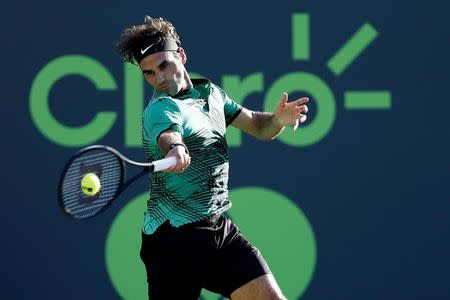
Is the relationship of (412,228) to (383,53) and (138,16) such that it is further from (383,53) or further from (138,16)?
(138,16)

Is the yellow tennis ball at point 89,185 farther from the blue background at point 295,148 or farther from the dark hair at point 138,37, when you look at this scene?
the blue background at point 295,148

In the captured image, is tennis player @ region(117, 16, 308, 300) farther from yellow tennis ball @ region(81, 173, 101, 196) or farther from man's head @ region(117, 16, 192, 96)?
yellow tennis ball @ region(81, 173, 101, 196)

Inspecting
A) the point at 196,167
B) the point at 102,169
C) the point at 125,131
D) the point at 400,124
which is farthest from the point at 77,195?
the point at 400,124

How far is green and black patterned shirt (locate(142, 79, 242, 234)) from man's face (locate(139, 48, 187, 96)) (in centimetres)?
3

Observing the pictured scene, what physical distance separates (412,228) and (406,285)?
0.30 metres

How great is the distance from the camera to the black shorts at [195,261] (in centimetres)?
424

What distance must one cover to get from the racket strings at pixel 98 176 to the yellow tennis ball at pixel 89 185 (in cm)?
3

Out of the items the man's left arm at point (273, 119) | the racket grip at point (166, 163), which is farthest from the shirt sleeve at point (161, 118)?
the man's left arm at point (273, 119)

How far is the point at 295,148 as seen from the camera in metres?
5.87

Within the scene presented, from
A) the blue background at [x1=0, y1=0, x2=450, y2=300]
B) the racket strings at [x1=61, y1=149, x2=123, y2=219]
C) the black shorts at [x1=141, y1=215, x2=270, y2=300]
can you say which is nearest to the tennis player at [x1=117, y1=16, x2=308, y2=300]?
the black shorts at [x1=141, y1=215, x2=270, y2=300]

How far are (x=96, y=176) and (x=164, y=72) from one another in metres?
0.65

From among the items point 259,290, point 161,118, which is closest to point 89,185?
point 161,118

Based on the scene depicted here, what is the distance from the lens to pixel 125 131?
5.83 meters

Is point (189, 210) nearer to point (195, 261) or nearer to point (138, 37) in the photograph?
point (195, 261)
